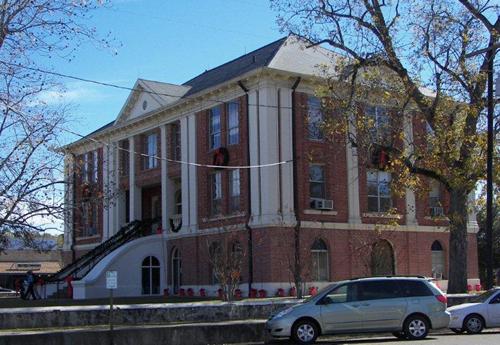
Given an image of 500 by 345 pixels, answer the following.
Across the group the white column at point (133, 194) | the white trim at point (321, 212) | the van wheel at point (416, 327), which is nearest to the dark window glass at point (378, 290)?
the van wheel at point (416, 327)

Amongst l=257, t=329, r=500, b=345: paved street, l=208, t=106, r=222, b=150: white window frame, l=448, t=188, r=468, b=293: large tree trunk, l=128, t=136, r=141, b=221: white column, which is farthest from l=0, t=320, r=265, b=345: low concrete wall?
l=128, t=136, r=141, b=221: white column

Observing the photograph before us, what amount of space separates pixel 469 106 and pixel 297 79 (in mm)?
10795

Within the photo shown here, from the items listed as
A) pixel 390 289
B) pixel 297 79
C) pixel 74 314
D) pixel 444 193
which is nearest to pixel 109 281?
pixel 74 314

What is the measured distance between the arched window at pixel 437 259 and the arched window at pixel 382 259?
11.3 feet

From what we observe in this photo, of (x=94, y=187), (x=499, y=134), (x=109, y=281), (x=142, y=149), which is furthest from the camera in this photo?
(x=142, y=149)

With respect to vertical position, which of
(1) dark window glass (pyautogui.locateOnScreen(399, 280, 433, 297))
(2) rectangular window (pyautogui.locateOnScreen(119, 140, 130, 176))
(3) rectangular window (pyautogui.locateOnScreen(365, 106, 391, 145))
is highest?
(2) rectangular window (pyautogui.locateOnScreen(119, 140, 130, 176))

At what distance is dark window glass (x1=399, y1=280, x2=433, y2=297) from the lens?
17.6m

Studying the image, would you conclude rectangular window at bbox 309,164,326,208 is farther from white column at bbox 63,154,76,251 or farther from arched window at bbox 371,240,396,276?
white column at bbox 63,154,76,251

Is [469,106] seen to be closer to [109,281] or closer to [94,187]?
[94,187]

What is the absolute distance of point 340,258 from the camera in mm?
34562

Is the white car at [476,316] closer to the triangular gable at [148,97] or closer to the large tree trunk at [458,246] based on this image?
the large tree trunk at [458,246]

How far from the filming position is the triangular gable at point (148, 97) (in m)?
40.4

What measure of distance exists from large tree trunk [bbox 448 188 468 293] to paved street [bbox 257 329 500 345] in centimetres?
754

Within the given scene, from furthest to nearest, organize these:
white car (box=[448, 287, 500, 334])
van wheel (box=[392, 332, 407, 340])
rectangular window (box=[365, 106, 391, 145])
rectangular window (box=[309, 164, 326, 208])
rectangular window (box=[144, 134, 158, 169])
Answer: rectangular window (box=[144, 134, 158, 169]) → rectangular window (box=[309, 164, 326, 208]) → rectangular window (box=[365, 106, 391, 145]) → white car (box=[448, 287, 500, 334]) → van wheel (box=[392, 332, 407, 340])
